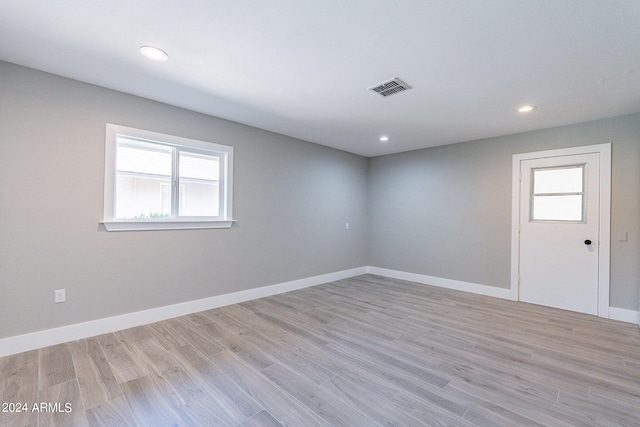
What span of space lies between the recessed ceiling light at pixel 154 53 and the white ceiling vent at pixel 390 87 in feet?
6.29

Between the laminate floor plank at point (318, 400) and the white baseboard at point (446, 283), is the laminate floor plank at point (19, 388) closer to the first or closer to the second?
the laminate floor plank at point (318, 400)

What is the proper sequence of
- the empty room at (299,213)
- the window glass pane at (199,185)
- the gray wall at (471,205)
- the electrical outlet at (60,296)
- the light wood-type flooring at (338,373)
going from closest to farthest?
the light wood-type flooring at (338,373)
the empty room at (299,213)
the electrical outlet at (60,296)
the gray wall at (471,205)
the window glass pane at (199,185)

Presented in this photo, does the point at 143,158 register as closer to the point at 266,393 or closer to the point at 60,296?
the point at 60,296

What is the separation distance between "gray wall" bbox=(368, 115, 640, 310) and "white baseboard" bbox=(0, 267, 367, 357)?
8.36ft

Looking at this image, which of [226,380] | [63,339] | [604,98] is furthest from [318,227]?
[604,98]

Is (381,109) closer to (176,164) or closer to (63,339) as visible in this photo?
(176,164)

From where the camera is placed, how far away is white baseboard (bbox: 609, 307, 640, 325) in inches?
131

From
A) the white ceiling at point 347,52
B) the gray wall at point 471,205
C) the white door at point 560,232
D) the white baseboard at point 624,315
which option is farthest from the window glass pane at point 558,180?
the white baseboard at point 624,315

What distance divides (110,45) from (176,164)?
1479 millimetres

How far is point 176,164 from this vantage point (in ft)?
11.3

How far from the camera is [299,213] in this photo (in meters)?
4.79

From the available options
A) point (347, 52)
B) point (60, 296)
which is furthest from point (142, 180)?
point (347, 52)

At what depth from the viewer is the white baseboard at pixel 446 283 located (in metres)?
4.37

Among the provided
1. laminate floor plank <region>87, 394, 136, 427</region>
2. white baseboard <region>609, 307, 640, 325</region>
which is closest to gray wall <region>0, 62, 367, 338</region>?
laminate floor plank <region>87, 394, 136, 427</region>
